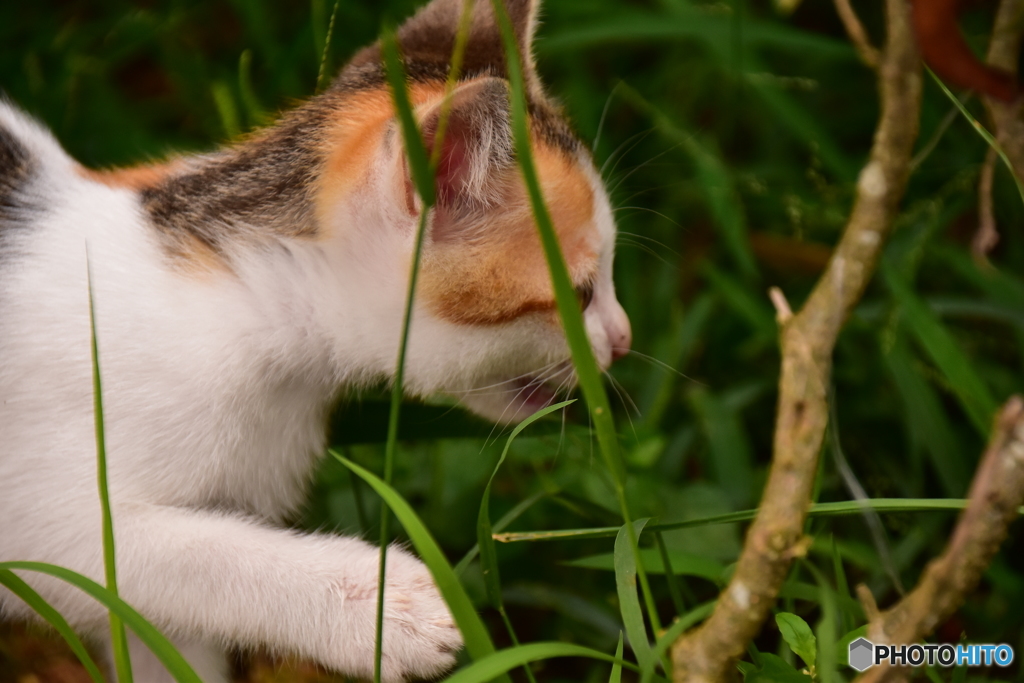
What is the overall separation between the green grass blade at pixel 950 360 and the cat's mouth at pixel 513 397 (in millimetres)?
686

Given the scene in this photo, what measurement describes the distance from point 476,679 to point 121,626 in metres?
0.40

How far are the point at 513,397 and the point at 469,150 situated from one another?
43 centimetres

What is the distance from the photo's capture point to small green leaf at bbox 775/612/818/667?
94cm

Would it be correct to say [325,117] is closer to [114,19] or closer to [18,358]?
[18,358]

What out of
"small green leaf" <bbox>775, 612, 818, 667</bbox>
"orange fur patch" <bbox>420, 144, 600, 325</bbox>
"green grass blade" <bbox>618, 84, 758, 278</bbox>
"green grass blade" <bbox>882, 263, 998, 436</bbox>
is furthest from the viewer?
"green grass blade" <bbox>618, 84, 758, 278</bbox>

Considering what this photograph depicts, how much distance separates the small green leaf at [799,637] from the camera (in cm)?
94

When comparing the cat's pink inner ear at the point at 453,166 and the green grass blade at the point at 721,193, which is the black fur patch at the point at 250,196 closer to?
the cat's pink inner ear at the point at 453,166

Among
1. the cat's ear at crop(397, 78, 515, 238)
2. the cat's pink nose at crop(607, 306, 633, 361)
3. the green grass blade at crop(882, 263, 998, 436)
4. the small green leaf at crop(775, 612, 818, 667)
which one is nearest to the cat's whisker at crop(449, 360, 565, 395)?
the cat's pink nose at crop(607, 306, 633, 361)

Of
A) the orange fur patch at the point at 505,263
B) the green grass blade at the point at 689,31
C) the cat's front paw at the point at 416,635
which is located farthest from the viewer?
the green grass blade at the point at 689,31

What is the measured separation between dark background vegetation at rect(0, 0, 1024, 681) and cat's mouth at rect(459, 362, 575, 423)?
0.16ft

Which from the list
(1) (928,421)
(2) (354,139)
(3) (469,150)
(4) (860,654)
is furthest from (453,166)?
(1) (928,421)

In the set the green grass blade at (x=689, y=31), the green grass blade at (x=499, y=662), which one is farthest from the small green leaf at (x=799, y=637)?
the green grass blade at (x=689, y=31)

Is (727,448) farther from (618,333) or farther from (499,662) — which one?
(499,662)

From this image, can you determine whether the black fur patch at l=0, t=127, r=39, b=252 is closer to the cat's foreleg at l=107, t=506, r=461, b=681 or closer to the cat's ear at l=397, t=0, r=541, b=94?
the cat's foreleg at l=107, t=506, r=461, b=681
